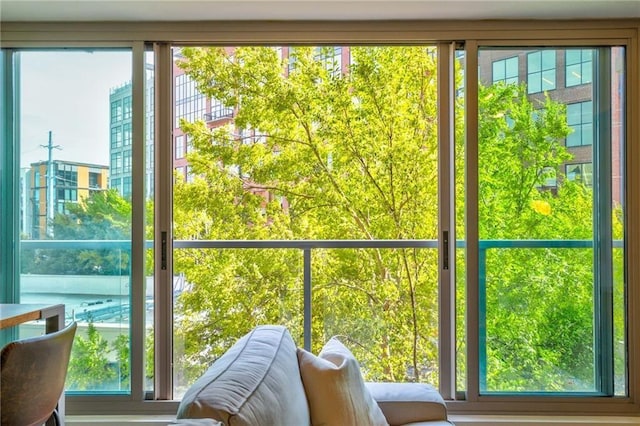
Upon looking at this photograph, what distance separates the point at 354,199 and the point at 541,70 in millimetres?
1309

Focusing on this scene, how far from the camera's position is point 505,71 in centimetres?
242

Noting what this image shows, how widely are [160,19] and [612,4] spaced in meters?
2.36

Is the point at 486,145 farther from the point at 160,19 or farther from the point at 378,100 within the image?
the point at 160,19

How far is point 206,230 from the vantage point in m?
2.57

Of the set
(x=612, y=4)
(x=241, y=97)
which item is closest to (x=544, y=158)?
(x=612, y=4)

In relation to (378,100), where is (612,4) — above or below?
above

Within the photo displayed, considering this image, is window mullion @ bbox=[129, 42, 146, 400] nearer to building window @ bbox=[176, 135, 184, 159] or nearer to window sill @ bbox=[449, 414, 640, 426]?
building window @ bbox=[176, 135, 184, 159]

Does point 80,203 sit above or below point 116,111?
below

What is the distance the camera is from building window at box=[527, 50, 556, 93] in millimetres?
2402

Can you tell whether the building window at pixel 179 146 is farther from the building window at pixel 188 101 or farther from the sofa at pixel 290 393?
the sofa at pixel 290 393

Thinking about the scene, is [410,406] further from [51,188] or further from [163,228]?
[51,188]

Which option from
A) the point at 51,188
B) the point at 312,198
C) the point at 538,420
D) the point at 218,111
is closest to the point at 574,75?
the point at 312,198

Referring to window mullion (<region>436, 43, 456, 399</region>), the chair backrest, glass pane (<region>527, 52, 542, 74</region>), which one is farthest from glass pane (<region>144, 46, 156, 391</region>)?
glass pane (<region>527, 52, 542, 74</region>)

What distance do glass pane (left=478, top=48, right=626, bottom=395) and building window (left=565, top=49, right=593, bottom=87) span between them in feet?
0.16
